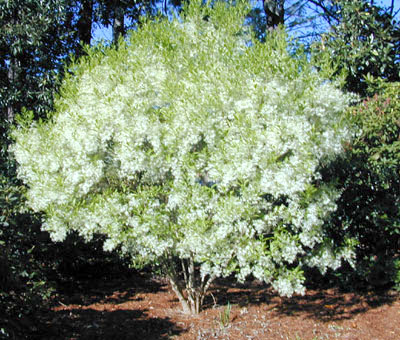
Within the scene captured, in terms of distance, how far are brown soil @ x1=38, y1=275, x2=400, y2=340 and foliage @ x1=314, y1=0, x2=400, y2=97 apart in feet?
13.9

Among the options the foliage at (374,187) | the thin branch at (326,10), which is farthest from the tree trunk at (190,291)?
the thin branch at (326,10)

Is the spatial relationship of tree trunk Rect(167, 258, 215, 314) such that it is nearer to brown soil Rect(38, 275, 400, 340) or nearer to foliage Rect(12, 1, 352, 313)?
brown soil Rect(38, 275, 400, 340)

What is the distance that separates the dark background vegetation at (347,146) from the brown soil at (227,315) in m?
0.43

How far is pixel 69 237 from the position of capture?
22.3 feet

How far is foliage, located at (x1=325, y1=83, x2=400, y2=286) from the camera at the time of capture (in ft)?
20.5

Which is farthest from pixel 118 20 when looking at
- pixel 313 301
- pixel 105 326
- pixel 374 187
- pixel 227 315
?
pixel 313 301

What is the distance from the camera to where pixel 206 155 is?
4.66 metres

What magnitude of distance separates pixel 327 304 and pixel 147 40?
17.6 feet

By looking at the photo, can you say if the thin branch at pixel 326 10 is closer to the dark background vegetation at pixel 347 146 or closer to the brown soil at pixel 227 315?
the dark background vegetation at pixel 347 146

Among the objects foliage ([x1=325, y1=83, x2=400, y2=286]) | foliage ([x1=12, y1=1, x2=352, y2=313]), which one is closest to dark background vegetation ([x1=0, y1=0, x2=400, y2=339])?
foliage ([x1=325, y1=83, x2=400, y2=286])

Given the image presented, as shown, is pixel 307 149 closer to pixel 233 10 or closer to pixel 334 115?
pixel 334 115

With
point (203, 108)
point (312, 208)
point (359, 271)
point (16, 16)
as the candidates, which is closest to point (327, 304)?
point (359, 271)

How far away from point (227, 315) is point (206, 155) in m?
2.59

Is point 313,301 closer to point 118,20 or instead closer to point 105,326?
point 105,326
